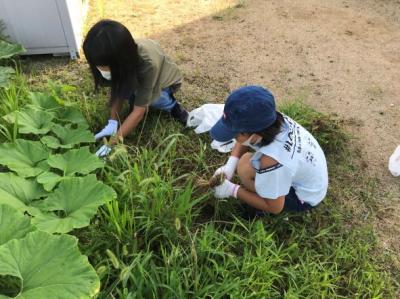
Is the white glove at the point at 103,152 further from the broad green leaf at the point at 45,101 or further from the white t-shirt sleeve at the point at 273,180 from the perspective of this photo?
the white t-shirt sleeve at the point at 273,180

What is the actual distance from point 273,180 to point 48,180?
41.3 inches

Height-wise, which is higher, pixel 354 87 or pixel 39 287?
pixel 39 287

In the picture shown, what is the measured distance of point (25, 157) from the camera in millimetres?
2162

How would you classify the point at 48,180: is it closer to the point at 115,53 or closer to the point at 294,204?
the point at 115,53

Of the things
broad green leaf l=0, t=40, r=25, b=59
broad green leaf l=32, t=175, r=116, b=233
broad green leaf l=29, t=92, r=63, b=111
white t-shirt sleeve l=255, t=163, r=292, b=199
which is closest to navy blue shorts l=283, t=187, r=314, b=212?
white t-shirt sleeve l=255, t=163, r=292, b=199

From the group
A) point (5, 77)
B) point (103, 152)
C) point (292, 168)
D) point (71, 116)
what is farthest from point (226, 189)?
point (5, 77)

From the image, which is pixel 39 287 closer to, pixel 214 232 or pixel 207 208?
pixel 214 232

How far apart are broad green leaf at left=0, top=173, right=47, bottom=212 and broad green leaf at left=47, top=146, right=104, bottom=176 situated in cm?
15

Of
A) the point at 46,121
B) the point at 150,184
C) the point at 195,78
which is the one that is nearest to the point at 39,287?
the point at 150,184

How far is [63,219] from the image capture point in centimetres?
176

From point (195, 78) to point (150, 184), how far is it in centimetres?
148

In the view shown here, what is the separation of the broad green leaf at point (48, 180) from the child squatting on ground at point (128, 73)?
0.36m

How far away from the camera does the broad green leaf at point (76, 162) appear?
6.85 feet

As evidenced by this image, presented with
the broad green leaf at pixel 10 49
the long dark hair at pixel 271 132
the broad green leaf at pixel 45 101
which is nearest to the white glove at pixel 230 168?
the long dark hair at pixel 271 132
